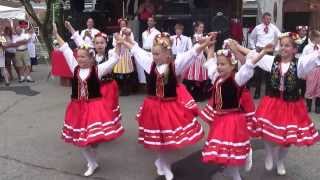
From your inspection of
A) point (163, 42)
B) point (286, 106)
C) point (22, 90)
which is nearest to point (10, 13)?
point (22, 90)

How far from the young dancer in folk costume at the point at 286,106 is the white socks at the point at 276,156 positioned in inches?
0.5

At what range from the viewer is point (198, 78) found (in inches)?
434

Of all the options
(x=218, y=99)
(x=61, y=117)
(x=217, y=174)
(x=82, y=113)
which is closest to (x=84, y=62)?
(x=82, y=113)

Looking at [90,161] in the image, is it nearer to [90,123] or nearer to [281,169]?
[90,123]

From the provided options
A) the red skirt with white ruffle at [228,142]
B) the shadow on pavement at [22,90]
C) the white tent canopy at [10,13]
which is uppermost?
the white tent canopy at [10,13]

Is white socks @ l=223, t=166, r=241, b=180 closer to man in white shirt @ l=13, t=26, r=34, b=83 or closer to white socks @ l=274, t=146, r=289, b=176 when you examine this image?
white socks @ l=274, t=146, r=289, b=176

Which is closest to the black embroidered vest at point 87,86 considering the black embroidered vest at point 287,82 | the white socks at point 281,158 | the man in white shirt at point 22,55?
the black embroidered vest at point 287,82

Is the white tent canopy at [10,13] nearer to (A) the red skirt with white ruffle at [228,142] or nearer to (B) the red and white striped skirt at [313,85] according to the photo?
(B) the red and white striped skirt at [313,85]

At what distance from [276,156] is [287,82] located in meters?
0.94

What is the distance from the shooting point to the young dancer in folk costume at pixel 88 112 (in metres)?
5.89

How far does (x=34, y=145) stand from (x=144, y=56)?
2.48 meters

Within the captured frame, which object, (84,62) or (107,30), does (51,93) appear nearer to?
(107,30)

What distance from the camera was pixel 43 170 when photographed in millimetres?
6406

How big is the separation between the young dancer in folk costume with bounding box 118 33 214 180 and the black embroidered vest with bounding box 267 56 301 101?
873 millimetres
